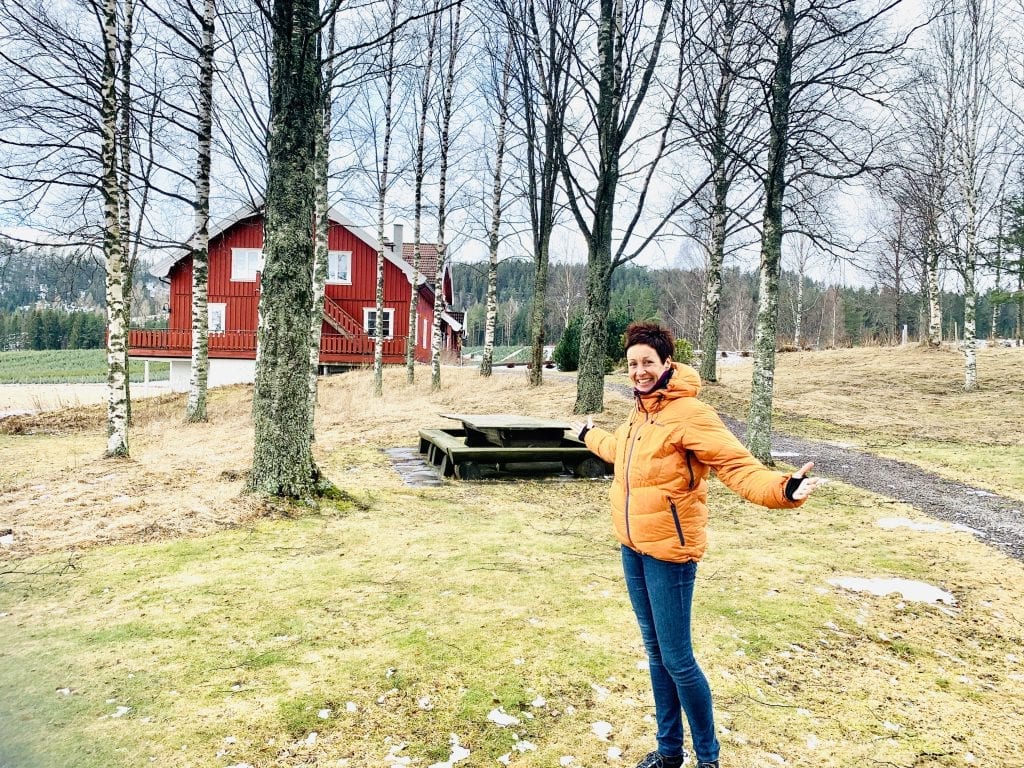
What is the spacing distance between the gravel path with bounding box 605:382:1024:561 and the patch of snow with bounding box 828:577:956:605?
1784 mm

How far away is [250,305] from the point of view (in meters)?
30.0

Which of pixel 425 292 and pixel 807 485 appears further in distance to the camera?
pixel 425 292

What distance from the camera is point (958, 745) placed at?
10.1ft

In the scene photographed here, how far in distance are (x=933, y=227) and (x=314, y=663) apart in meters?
28.5

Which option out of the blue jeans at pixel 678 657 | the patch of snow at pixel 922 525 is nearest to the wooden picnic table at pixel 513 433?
the patch of snow at pixel 922 525

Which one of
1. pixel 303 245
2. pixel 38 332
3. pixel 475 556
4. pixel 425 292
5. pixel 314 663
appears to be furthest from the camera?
pixel 38 332

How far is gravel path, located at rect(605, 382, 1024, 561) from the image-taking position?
718 centimetres

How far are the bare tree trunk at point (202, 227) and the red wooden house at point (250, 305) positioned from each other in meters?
11.5

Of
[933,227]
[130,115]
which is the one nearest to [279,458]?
[130,115]

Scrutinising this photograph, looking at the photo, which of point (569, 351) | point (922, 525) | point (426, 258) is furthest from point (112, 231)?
point (426, 258)

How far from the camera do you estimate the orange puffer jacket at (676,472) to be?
8.78 feet

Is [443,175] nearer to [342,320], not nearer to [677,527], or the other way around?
[342,320]

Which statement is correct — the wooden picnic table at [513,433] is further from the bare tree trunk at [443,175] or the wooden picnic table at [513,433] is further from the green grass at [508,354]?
the green grass at [508,354]

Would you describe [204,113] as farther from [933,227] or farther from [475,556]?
[933,227]
